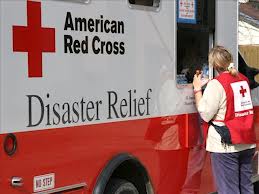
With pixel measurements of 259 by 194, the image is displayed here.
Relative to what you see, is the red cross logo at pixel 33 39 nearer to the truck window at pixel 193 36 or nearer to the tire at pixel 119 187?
the tire at pixel 119 187

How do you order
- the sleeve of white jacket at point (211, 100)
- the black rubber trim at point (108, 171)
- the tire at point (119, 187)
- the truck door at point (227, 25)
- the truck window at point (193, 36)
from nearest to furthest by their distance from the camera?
the black rubber trim at point (108, 171)
the tire at point (119, 187)
the sleeve of white jacket at point (211, 100)
the truck window at point (193, 36)
the truck door at point (227, 25)

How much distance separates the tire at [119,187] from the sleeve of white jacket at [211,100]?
3.10ft

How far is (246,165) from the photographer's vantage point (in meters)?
4.89

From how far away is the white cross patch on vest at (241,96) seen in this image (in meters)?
4.66

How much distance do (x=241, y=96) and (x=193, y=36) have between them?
33.6 inches

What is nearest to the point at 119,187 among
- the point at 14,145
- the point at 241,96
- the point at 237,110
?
the point at 14,145

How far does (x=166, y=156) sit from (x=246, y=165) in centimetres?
83

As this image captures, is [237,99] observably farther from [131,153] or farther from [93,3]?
[93,3]

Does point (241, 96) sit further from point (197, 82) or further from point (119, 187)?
point (119, 187)

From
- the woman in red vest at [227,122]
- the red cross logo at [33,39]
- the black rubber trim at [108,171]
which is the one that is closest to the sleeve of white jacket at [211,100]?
the woman in red vest at [227,122]

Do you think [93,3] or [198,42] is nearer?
[93,3]

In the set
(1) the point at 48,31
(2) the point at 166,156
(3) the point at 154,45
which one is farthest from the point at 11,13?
(2) the point at 166,156

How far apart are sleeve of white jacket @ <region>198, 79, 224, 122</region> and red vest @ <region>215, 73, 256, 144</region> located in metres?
0.05

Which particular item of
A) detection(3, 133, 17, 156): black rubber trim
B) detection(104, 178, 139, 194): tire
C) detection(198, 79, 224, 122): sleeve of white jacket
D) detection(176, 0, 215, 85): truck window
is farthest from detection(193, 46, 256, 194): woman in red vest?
detection(3, 133, 17, 156): black rubber trim
